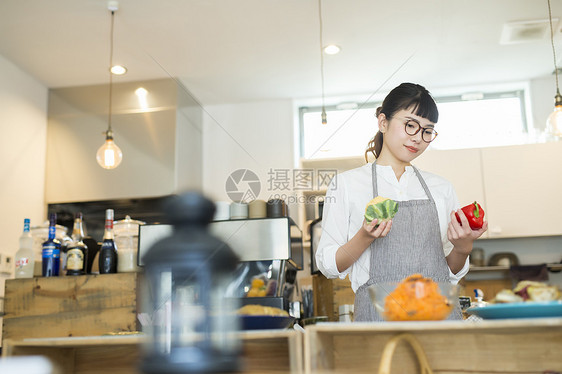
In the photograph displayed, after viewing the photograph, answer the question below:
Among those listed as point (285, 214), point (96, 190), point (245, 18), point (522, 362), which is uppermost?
point (245, 18)

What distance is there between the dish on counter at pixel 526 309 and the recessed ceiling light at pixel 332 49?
2573 millimetres

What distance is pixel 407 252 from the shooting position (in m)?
1.25

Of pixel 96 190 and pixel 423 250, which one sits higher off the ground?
pixel 96 190

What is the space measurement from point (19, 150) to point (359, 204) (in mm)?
2642

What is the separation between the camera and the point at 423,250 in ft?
4.10

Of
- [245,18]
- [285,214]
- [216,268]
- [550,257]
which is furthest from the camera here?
[550,257]

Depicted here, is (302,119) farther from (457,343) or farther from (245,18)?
(457,343)

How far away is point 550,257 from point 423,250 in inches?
100

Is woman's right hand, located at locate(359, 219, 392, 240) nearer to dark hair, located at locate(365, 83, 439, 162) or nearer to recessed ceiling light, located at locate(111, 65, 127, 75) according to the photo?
dark hair, located at locate(365, 83, 439, 162)

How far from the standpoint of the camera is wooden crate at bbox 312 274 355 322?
7.64 feet

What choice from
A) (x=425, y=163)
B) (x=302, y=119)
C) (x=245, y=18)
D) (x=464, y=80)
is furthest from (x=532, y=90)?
(x=245, y=18)

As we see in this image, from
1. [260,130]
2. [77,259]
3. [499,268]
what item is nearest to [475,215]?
[77,259]

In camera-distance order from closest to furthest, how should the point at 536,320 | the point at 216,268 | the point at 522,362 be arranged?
the point at 216,268
the point at 536,320
the point at 522,362

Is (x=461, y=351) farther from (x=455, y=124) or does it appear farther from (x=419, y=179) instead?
(x=455, y=124)
